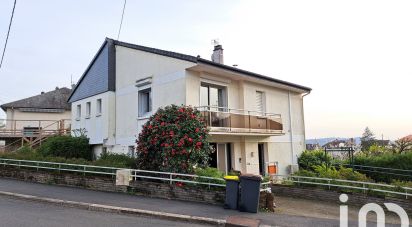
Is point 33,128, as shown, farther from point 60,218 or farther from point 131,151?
point 60,218

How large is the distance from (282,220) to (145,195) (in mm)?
4889

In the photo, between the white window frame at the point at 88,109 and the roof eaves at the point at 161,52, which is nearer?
the roof eaves at the point at 161,52

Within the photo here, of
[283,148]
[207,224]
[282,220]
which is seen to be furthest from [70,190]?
[283,148]

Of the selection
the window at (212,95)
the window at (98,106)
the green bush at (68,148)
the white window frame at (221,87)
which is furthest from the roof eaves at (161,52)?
the green bush at (68,148)

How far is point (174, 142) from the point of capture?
11.8 m

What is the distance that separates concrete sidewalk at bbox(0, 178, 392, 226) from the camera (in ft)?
27.7

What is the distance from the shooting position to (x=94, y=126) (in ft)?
66.7

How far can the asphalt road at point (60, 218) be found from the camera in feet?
24.8

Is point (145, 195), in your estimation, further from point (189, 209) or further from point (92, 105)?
point (92, 105)

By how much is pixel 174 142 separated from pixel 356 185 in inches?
268

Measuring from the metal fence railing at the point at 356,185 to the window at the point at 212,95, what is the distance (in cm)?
530

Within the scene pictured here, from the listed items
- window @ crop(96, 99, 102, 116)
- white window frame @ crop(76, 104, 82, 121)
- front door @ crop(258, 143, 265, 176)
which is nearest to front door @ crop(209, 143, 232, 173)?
front door @ crop(258, 143, 265, 176)

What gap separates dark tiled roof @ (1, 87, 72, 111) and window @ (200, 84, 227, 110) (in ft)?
85.5

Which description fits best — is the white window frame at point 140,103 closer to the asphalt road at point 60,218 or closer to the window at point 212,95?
the window at point 212,95
